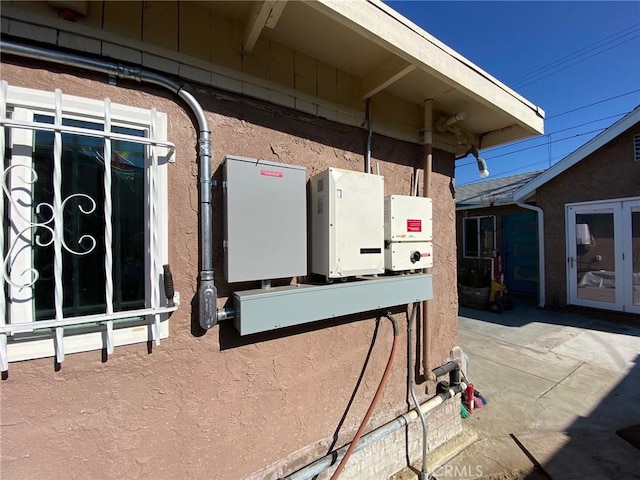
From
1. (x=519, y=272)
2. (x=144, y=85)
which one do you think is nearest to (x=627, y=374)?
(x=519, y=272)

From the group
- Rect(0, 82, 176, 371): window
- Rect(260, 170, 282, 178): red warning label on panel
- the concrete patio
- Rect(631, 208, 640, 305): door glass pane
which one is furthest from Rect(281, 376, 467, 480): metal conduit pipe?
Rect(631, 208, 640, 305): door glass pane

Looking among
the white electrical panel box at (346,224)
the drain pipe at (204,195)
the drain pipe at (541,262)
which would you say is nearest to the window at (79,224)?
the drain pipe at (204,195)

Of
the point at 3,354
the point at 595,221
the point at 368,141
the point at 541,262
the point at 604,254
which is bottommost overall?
the point at 541,262

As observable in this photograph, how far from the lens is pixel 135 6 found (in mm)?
1518

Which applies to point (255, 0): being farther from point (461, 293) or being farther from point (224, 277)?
point (461, 293)

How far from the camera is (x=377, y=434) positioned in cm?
222

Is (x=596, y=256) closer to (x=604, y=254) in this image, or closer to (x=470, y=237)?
(x=604, y=254)

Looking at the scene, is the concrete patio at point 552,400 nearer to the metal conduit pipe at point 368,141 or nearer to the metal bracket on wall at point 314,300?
the metal bracket on wall at point 314,300

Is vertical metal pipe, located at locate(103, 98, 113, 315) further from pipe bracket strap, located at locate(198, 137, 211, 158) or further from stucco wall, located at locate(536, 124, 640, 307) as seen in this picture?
stucco wall, located at locate(536, 124, 640, 307)

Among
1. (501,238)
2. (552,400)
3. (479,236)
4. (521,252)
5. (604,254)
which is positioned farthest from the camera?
(479,236)

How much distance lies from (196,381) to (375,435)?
1.42 metres

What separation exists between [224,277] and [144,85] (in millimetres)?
1106

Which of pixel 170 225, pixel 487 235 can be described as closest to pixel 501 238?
pixel 487 235

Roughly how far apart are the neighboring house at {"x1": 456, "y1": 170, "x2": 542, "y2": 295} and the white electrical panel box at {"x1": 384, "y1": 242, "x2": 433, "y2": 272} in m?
6.17
